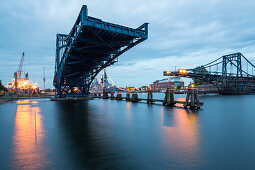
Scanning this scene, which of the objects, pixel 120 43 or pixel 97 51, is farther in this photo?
pixel 97 51

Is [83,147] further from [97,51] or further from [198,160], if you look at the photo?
[97,51]

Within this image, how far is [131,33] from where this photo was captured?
2372cm

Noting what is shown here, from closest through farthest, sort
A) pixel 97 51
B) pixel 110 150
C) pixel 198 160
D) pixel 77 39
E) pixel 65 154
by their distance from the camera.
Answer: pixel 198 160
pixel 65 154
pixel 110 150
pixel 77 39
pixel 97 51

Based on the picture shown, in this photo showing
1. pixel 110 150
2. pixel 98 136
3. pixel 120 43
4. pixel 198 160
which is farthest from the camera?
pixel 120 43

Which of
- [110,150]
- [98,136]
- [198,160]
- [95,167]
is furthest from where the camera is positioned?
[98,136]

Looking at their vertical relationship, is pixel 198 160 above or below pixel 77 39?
below

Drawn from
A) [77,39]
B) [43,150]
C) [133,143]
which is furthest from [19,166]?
[77,39]

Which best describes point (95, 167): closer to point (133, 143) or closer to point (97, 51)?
point (133, 143)

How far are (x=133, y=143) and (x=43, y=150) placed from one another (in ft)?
12.3

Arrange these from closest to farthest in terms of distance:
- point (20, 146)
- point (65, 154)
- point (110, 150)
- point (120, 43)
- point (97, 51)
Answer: point (65, 154), point (110, 150), point (20, 146), point (120, 43), point (97, 51)

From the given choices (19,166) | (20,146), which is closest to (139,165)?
(19,166)

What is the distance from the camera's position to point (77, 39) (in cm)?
2311

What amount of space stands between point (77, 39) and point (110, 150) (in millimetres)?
20534

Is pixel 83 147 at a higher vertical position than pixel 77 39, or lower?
lower
